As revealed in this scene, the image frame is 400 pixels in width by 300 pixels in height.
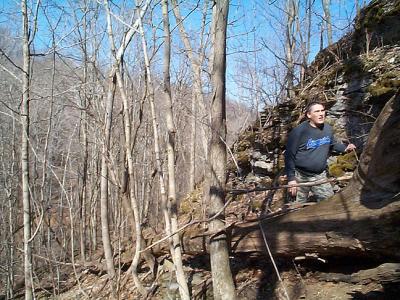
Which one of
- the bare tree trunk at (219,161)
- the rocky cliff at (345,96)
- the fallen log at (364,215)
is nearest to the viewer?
the fallen log at (364,215)

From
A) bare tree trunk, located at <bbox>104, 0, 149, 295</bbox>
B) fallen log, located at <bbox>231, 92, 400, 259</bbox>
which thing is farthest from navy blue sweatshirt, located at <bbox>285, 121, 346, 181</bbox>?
bare tree trunk, located at <bbox>104, 0, 149, 295</bbox>

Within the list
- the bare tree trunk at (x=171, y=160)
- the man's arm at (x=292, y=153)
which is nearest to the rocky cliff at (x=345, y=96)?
the man's arm at (x=292, y=153)

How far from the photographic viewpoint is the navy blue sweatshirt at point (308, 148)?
158 inches

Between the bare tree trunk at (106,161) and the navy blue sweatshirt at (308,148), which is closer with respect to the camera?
the navy blue sweatshirt at (308,148)

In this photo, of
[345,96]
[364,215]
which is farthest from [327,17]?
[364,215]

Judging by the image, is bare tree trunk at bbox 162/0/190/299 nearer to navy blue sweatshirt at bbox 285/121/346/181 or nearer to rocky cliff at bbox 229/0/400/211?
navy blue sweatshirt at bbox 285/121/346/181

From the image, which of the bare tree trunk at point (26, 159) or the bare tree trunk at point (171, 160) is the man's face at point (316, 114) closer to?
the bare tree trunk at point (171, 160)

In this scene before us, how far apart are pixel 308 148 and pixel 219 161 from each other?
1246 millimetres

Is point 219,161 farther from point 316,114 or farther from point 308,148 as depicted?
point 316,114

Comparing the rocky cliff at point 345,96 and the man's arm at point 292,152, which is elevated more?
the rocky cliff at point 345,96

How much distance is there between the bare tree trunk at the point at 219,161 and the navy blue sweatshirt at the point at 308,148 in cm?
95

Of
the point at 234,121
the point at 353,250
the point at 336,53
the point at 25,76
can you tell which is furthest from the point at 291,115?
the point at 234,121

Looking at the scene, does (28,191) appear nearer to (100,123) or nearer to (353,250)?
(100,123)

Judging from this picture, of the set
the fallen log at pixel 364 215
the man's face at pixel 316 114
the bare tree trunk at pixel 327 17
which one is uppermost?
the bare tree trunk at pixel 327 17
